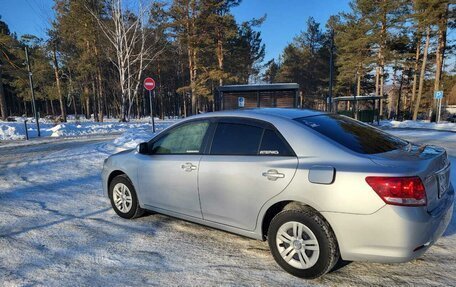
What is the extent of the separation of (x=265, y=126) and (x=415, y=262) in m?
2.11

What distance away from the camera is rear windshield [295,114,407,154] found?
3064mm

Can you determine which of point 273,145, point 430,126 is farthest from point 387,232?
point 430,126

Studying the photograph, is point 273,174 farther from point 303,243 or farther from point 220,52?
point 220,52

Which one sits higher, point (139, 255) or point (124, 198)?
point (124, 198)

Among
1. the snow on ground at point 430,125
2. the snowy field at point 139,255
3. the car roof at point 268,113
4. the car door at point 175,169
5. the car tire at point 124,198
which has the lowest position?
the snow on ground at point 430,125

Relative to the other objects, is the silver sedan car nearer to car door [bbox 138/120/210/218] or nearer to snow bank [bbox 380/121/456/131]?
car door [bbox 138/120/210/218]

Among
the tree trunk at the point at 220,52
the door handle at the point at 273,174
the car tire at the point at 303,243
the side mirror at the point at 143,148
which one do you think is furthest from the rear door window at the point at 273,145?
the tree trunk at the point at 220,52

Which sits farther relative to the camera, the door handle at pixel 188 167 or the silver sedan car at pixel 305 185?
the door handle at pixel 188 167

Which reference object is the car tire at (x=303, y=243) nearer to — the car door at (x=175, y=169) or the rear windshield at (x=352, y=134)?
the rear windshield at (x=352, y=134)

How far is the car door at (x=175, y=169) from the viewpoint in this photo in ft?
12.4

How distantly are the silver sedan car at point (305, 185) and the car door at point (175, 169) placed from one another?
0.02 m

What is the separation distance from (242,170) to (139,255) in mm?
1526

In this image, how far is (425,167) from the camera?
2.76m

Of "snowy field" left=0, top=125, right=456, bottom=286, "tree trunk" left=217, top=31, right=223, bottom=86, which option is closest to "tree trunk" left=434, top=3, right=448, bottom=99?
"tree trunk" left=217, top=31, right=223, bottom=86
